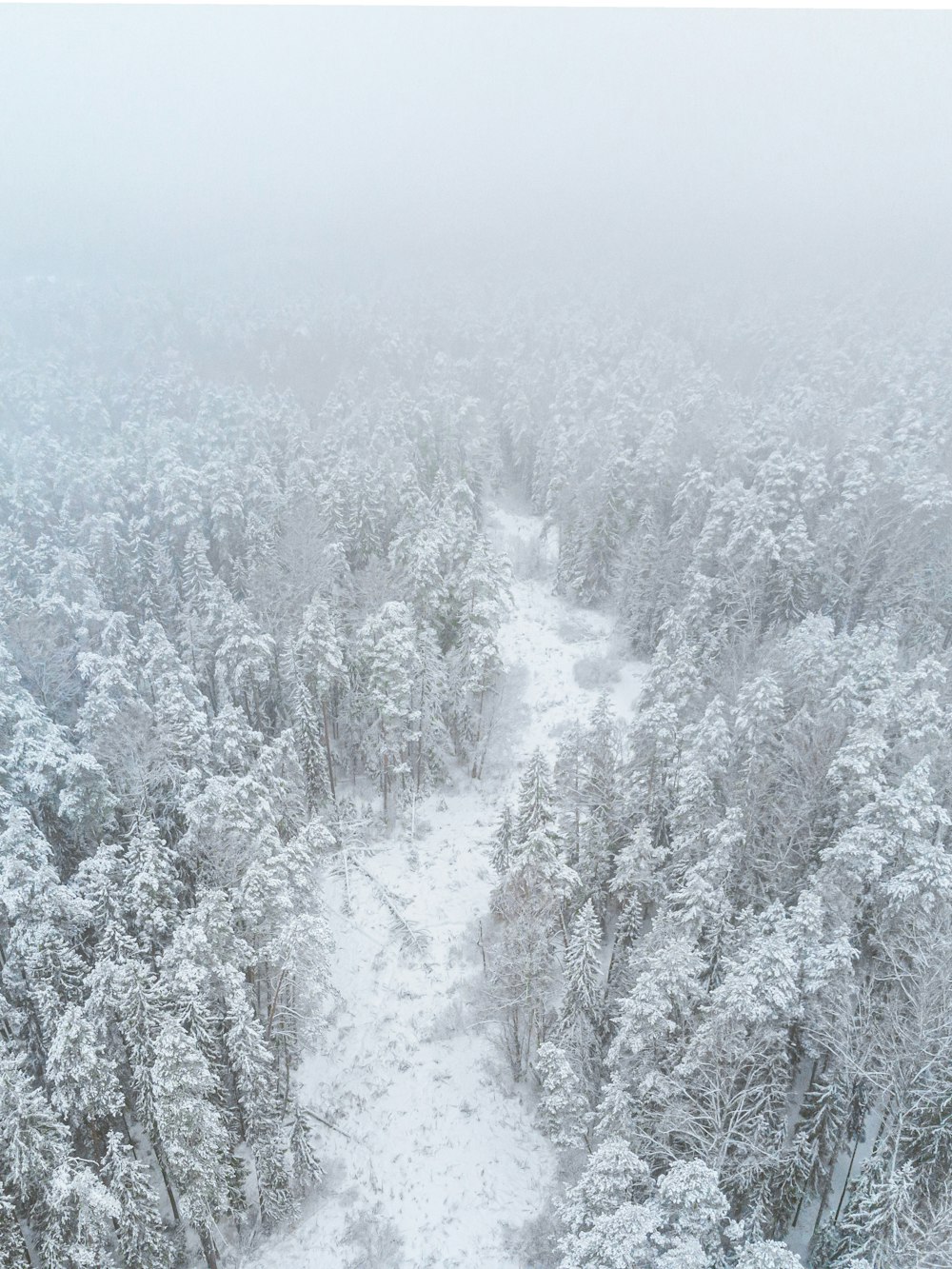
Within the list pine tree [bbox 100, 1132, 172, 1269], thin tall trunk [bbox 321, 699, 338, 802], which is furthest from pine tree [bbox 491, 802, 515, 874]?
pine tree [bbox 100, 1132, 172, 1269]

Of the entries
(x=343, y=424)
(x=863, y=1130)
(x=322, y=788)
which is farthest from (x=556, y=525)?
(x=863, y=1130)

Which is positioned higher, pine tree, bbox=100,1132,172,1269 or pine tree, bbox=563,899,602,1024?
pine tree, bbox=563,899,602,1024

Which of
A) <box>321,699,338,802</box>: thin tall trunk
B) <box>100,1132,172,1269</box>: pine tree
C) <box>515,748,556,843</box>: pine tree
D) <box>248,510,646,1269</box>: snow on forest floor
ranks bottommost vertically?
<box>248,510,646,1269</box>: snow on forest floor

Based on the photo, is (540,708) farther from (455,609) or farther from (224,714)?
(224,714)

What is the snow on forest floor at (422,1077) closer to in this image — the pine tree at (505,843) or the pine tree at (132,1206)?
the pine tree at (505,843)

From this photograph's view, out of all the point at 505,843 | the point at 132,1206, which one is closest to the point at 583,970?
the point at 505,843

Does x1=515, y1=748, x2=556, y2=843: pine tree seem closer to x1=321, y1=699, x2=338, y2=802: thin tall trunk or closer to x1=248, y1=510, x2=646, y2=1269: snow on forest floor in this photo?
x1=248, y1=510, x2=646, y2=1269: snow on forest floor
